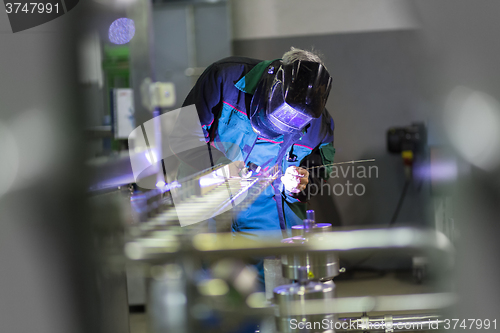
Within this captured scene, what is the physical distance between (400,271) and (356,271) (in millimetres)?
209

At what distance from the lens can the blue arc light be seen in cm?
122

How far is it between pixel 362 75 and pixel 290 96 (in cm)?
89

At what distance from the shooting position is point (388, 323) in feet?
2.10

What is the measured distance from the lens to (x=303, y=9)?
134 cm

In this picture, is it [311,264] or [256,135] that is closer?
[311,264]

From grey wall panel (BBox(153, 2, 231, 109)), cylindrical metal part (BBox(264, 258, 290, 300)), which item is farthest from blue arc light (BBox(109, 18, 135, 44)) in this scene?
cylindrical metal part (BBox(264, 258, 290, 300))

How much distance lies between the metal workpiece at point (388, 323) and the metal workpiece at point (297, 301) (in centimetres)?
12

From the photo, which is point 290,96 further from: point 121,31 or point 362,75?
point 362,75

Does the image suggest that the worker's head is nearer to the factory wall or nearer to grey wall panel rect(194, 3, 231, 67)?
the factory wall

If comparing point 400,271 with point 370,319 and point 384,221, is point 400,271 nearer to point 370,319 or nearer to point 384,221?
point 384,221
